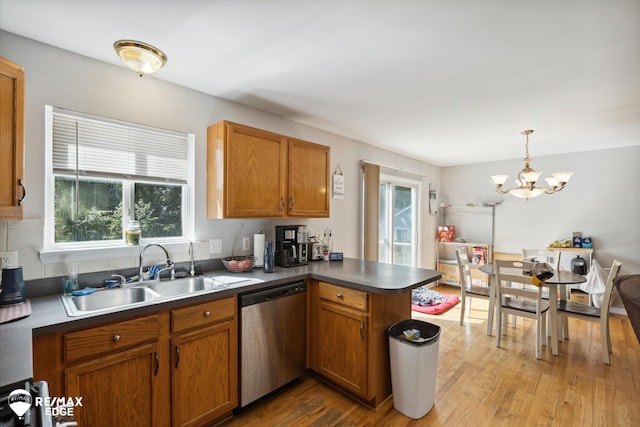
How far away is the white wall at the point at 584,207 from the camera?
14.1ft

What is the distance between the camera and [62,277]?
1.88m

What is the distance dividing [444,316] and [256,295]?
3.02 meters

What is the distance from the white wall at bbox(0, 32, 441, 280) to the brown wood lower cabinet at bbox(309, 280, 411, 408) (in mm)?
1014

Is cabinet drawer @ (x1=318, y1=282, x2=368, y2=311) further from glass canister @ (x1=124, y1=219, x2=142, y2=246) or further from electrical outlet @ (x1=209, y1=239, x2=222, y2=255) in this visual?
glass canister @ (x1=124, y1=219, x2=142, y2=246)

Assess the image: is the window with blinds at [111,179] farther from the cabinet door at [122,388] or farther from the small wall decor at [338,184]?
the small wall decor at [338,184]

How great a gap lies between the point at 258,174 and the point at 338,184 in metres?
1.43

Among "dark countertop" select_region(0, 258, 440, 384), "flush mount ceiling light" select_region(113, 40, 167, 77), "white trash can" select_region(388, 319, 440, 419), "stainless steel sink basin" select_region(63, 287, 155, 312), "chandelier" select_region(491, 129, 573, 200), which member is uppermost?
"flush mount ceiling light" select_region(113, 40, 167, 77)

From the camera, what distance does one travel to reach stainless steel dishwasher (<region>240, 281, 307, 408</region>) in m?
2.09

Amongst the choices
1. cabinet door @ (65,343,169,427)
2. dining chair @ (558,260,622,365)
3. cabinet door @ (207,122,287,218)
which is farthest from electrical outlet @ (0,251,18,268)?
dining chair @ (558,260,622,365)

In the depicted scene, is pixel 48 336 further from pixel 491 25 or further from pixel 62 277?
pixel 491 25

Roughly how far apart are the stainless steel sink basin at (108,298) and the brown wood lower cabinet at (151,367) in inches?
12.6

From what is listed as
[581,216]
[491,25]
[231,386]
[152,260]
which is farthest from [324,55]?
[581,216]

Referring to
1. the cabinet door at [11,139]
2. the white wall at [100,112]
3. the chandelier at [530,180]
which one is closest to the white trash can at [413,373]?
the white wall at [100,112]

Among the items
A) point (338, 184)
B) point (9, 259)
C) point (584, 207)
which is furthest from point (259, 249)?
point (584, 207)
